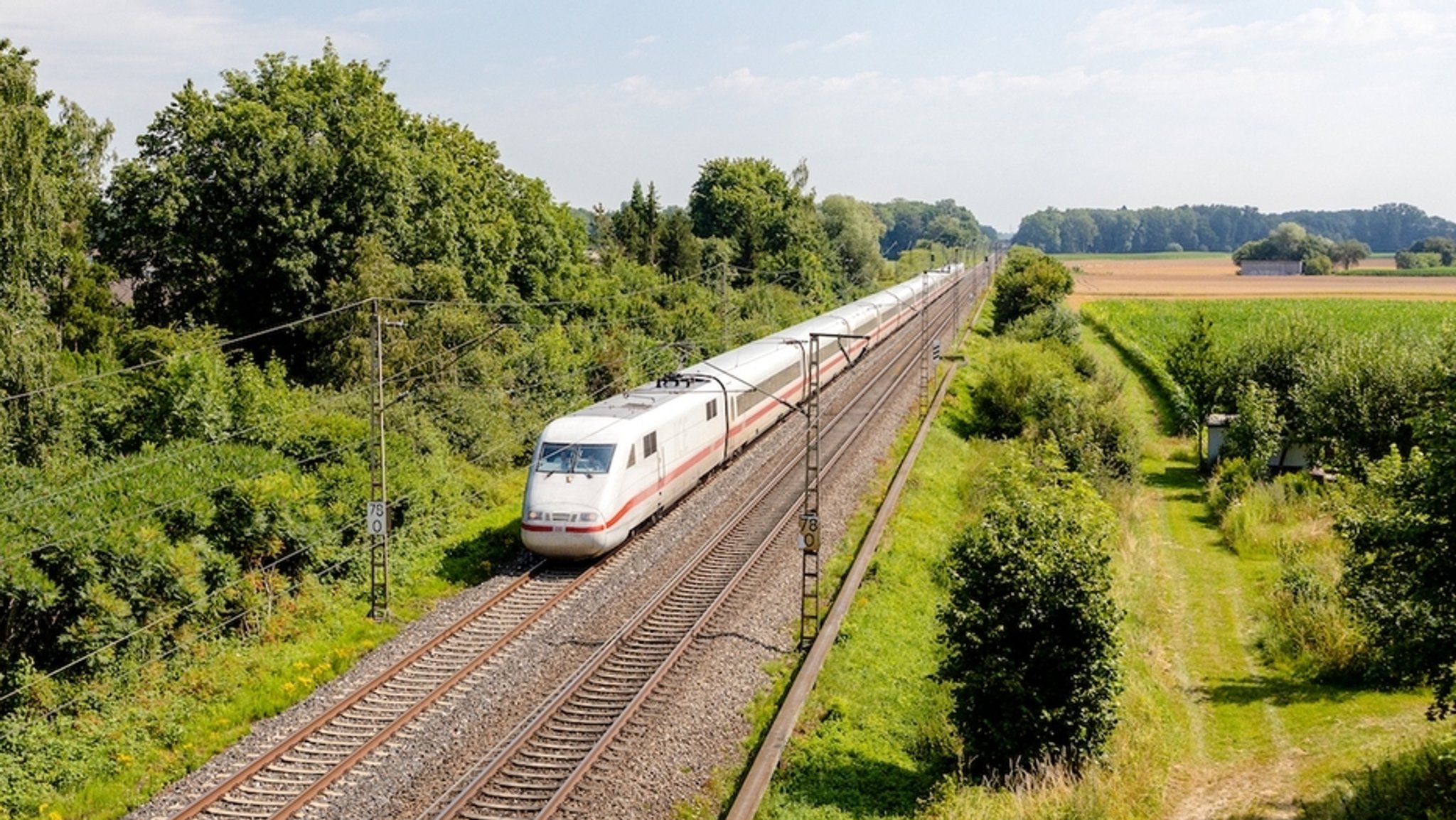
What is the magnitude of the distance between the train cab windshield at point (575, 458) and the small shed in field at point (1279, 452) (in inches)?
931

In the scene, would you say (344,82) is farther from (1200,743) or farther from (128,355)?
(1200,743)

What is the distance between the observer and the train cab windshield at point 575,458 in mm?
23531

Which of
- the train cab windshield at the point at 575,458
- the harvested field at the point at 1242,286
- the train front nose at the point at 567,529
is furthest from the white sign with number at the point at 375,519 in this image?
the harvested field at the point at 1242,286

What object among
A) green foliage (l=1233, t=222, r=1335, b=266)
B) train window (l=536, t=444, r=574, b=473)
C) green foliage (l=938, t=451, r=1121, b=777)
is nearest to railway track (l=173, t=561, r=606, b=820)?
train window (l=536, t=444, r=574, b=473)

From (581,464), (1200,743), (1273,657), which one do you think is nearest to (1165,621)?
(1273,657)

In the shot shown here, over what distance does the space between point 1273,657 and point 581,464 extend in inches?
A: 569

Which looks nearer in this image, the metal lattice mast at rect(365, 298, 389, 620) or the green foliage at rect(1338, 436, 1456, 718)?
the green foliage at rect(1338, 436, 1456, 718)

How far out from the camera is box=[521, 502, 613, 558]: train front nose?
891 inches

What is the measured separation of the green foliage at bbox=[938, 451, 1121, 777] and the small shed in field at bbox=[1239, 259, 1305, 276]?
152 meters

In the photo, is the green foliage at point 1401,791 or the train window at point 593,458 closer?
the green foliage at point 1401,791

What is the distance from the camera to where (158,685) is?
17594 millimetres

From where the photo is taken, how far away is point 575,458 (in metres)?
23.8

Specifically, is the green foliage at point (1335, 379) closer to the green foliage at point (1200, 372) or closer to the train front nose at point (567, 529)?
the green foliage at point (1200, 372)

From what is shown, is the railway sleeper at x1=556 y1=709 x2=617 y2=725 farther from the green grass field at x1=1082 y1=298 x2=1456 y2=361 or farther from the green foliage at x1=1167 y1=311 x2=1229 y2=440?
the green grass field at x1=1082 y1=298 x2=1456 y2=361
